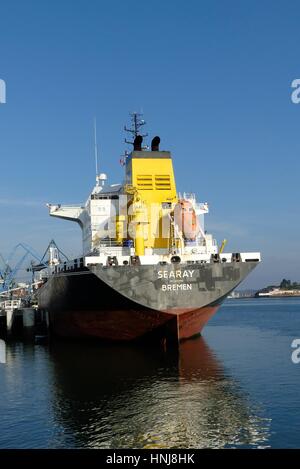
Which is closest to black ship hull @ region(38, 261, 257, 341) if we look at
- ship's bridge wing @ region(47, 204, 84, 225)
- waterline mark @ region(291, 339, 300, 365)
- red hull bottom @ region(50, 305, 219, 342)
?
red hull bottom @ region(50, 305, 219, 342)

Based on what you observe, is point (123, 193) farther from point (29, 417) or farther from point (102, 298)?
point (29, 417)

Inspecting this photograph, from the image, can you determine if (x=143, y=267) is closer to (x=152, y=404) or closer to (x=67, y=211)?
(x=152, y=404)

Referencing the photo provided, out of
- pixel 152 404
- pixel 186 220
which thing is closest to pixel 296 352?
pixel 186 220

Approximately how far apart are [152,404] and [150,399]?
756mm

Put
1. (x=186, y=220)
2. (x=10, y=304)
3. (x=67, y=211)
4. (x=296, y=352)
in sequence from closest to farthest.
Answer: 1. (x=296, y=352)
2. (x=186, y=220)
3. (x=67, y=211)
4. (x=10, y=304)

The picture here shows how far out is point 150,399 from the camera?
66.1 feet

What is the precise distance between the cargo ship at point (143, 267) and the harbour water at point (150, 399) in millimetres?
2249

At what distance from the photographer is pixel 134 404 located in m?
19.5
